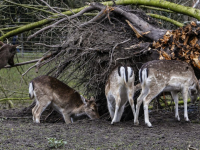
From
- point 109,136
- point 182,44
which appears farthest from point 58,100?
point 182,44

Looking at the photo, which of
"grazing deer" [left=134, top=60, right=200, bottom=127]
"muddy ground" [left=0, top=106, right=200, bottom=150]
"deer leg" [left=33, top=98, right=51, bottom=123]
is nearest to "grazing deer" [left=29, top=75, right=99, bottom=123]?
"deer leg" [left=33, top=98, right=51, bottom=123]

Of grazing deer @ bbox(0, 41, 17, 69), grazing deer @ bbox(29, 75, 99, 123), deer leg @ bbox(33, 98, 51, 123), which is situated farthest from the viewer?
grazing deer @ bbox(0, 41, 17, 69)

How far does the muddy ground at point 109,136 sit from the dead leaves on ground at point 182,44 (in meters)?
1.35

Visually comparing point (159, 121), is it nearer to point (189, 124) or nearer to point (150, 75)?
point (189, 124)

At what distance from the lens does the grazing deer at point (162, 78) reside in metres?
6.77

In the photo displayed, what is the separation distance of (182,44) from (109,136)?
2708 mm

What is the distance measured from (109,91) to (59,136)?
2.11m

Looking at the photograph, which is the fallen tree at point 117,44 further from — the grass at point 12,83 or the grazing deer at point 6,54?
the grass at point 12,83

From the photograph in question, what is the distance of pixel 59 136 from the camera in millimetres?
5609

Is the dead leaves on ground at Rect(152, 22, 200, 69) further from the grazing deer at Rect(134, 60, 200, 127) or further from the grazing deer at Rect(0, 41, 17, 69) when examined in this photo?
the grazing deer at Rect(0, 41, 17, 69)

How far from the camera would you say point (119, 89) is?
7.22 meters

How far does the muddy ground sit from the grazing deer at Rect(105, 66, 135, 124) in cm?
46

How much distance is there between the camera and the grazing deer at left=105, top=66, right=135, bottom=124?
274 inches

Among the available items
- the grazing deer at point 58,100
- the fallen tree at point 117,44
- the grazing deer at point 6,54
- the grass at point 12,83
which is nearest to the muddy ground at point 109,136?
the fallen tree at point 117,44
